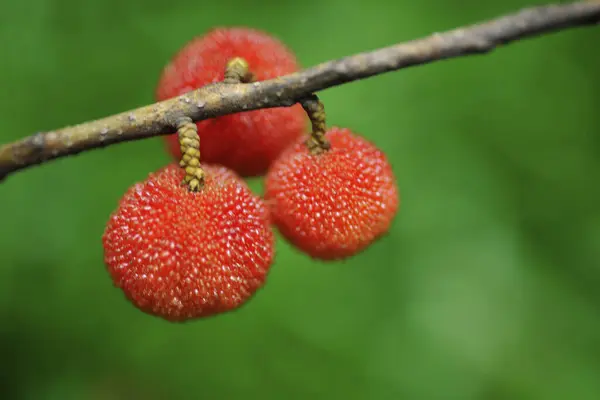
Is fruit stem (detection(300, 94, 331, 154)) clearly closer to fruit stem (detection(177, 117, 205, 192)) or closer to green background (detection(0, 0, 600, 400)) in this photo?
fruit stem (detection(177, 117, 205, 192))

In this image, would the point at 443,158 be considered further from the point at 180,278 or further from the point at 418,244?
the point at 180,278

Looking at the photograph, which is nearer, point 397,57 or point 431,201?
point 397,57

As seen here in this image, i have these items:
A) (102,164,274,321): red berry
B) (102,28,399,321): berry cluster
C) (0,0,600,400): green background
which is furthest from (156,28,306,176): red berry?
(0,0,600,400): green background

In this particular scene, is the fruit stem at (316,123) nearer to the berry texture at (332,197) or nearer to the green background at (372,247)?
the berry texture at (332,197)

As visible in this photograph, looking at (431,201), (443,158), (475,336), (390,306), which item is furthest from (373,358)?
(443,158)

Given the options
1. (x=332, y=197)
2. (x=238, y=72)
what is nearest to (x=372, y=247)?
(x=332, y=197)

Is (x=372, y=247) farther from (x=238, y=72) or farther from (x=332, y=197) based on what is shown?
(x=238, y=72)
